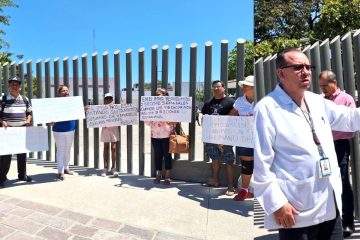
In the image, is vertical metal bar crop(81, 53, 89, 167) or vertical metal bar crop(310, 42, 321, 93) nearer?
vertical metal bar crop(310, 42, 321, 93)

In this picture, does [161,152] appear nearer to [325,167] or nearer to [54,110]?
[54,110]

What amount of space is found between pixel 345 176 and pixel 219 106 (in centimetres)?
239

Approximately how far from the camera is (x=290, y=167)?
229 centimetres

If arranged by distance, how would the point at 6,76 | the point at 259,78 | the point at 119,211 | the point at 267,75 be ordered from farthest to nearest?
the point at 6,76
the point at 259,78
the point at 267,75
the point at 119,211

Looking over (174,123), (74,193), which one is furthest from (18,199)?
(174,123)

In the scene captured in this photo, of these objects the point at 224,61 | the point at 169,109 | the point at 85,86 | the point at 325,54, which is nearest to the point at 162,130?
the point at 169,109

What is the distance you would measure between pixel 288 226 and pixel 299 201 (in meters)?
0.15

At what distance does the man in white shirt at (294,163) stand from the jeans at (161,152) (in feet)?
14.2

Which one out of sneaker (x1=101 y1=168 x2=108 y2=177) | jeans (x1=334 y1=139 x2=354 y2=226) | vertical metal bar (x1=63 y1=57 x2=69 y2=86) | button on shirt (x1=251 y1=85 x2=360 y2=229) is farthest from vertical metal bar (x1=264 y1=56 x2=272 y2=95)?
vertical metal bar (x1=63 y1=57 x2=69 y2=86)

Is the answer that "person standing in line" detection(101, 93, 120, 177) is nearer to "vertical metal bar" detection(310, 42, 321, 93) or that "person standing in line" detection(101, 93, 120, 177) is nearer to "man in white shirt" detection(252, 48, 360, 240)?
"vertical metal bar" detection(310, 42, 321, 93)

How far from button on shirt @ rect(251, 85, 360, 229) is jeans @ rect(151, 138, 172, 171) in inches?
170

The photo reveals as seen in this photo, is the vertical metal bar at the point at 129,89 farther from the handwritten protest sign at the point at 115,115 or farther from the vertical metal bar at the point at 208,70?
Result: the vertical metal bar at the point at 208,70

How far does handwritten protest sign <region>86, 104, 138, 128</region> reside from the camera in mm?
7230

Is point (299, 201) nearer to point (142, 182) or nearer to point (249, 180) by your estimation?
point (249, 180)
